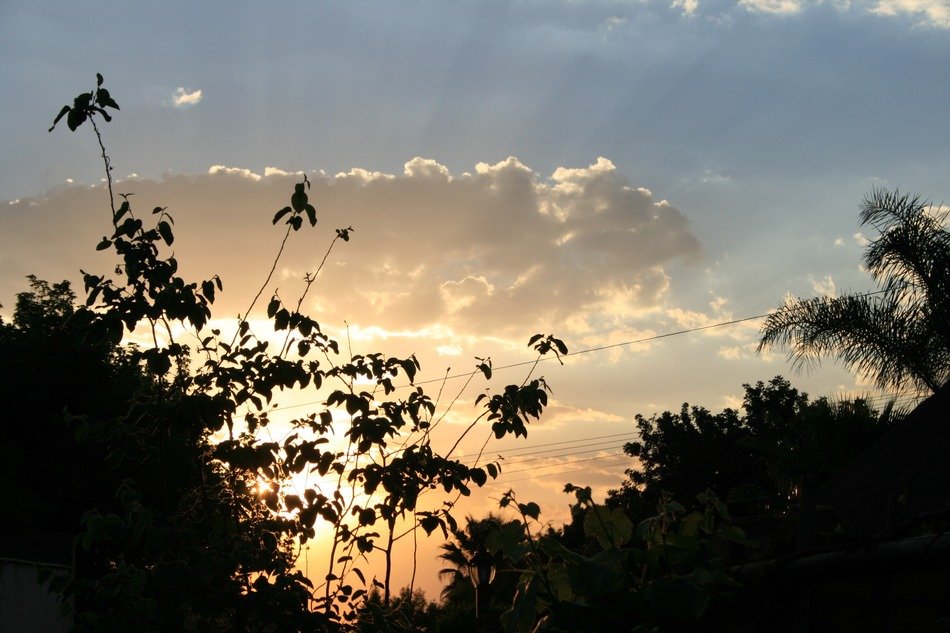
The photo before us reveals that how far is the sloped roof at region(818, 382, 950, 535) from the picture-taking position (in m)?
10.1

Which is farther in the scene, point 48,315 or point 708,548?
point 48,315

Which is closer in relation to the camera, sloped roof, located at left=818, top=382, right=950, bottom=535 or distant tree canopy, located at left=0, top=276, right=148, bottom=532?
sloped roof, located at left=818, top=382, right=950, bottom=535

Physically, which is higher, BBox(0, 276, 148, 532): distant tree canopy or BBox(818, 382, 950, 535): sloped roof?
BBox(0, 276, 148, 532): distant tree canopy

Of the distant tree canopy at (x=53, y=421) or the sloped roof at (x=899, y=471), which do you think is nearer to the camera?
the sloped roof at (x=899, y=471)

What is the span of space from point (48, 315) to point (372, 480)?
34274 millimetres

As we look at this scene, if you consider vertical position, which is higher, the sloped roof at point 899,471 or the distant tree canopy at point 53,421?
the distant tree canopy at point 53,421

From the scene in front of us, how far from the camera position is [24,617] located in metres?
19.7

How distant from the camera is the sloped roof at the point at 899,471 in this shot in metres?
10.1

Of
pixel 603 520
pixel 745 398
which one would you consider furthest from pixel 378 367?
pixel 745 398

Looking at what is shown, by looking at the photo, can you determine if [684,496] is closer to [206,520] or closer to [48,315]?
[48,315]

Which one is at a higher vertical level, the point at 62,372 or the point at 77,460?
the point at 62,372

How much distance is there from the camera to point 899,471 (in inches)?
447

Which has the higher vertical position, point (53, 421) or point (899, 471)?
point (53, 421)

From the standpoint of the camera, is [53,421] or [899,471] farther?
[53,421]
